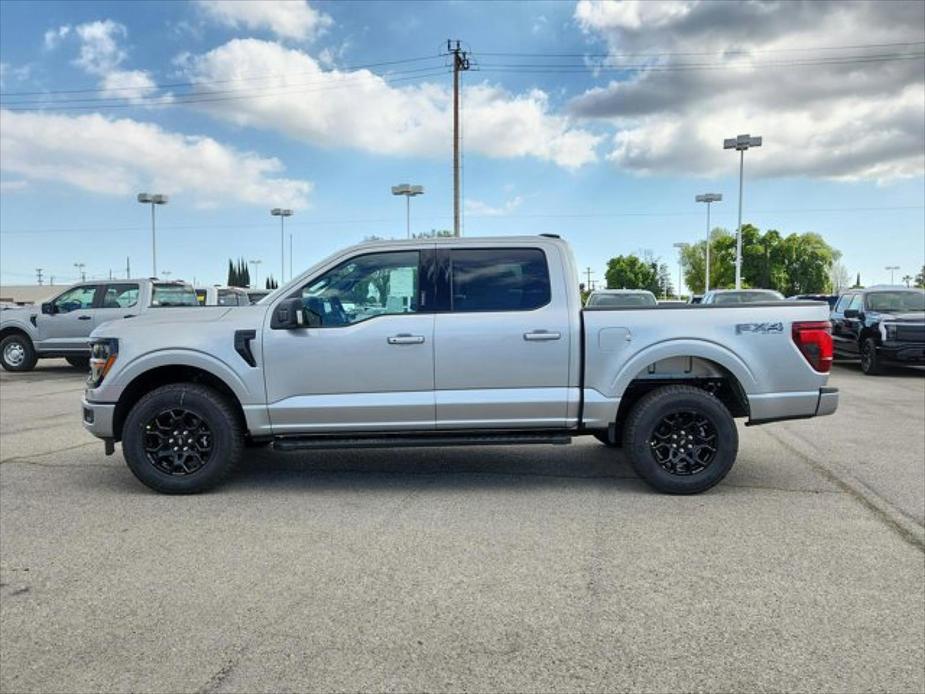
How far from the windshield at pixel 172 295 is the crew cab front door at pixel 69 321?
4.52ft

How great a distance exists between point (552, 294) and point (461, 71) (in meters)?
31.8

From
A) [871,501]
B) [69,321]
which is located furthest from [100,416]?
[69,321]

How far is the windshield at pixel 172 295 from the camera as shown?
1484cm

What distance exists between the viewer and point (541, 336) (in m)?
5.40

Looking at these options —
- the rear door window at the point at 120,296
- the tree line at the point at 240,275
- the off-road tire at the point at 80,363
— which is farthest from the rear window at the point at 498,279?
the tree line at the point at 240,275

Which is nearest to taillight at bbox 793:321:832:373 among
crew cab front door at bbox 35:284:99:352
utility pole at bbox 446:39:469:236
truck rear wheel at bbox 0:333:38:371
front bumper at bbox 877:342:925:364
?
front bumper at bbox 877:342:925:364

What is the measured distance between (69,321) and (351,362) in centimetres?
1231

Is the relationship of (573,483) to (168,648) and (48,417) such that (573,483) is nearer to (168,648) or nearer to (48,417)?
(168,648)

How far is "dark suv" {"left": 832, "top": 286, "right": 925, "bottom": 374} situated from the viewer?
44.3 feet

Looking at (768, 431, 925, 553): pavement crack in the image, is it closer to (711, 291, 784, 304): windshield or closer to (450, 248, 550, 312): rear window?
(450, 248, 550, 312): rear window

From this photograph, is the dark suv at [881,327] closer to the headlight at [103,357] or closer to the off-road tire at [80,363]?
the headlight at [103,357]

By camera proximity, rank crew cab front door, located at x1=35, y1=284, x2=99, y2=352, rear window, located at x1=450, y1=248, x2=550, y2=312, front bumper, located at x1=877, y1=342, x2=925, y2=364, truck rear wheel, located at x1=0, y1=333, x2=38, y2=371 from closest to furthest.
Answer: rear window, located at x1=450, y1=248, x2=550, y2=312, front bumper, located at x1=877, y1=342, x2=925, y2=364, crew cab front door, located at x1=35, y1=284, x2=99, y2=352, truck rear wheel, located at x1=0, y1=333, x2=38, y2=371

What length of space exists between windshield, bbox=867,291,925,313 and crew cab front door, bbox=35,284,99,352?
16.5m

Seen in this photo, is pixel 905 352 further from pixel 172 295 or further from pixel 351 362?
pixel 172 295
